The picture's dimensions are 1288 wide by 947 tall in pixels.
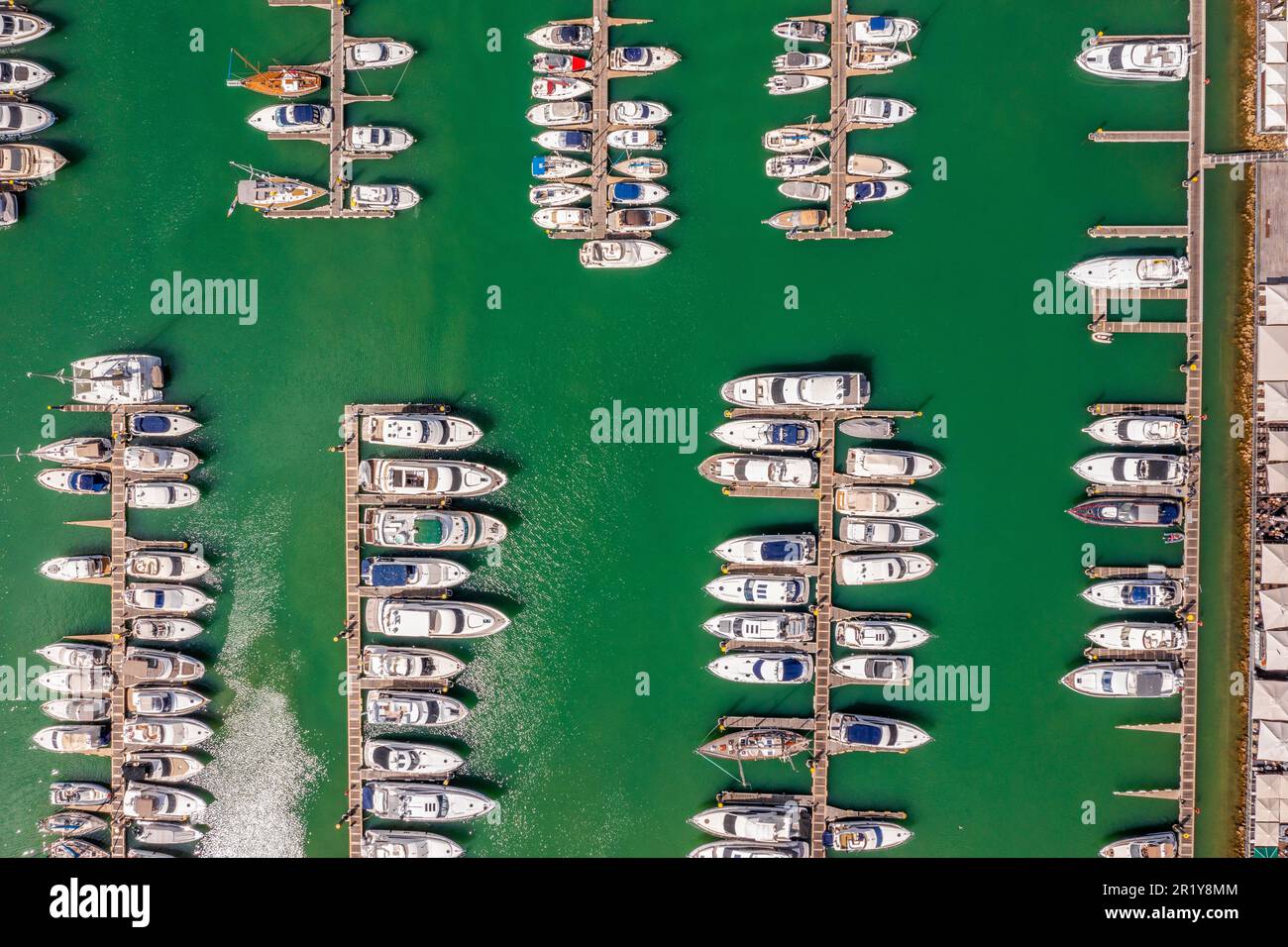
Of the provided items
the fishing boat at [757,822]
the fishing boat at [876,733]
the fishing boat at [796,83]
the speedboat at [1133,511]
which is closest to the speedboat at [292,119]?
the fishing boat at [796,83]

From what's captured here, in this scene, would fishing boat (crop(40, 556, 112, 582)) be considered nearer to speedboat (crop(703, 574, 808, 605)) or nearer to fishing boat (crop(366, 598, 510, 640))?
fishing boat (crop(366, 598, 510, 640))

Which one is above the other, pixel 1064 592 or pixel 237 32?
pixel 237 32

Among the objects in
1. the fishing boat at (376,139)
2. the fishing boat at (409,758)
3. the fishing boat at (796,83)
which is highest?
the fishing boat at (796,83)

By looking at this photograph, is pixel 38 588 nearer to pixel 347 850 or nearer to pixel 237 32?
pixel 347 850

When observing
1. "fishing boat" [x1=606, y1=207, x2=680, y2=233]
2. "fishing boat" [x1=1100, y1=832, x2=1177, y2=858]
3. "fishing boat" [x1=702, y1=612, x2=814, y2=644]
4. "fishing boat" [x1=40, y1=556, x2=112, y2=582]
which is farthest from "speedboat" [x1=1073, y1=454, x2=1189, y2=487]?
"fishing boat" [x1=40, y1=556, x2=112, y2=582]

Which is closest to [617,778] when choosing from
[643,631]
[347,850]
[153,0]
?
[643,631]

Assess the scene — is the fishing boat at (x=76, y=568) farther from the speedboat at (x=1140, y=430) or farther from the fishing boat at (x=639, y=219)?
the speedboat at (x=1140, y=430)
